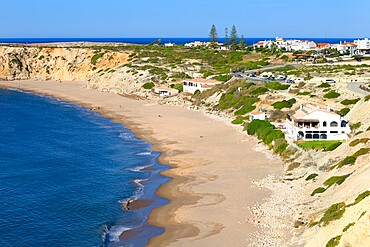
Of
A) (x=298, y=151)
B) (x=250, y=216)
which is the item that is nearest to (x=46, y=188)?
(x=250, y=216)

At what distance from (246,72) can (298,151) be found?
54.6m

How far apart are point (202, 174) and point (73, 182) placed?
33.5ft

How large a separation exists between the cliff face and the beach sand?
157 ft

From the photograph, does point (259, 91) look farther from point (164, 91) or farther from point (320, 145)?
point (320, 145)

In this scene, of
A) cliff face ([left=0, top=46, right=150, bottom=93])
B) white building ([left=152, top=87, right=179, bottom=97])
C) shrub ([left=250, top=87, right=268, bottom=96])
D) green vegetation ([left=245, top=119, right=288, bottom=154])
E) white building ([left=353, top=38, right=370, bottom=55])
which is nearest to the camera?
green vegetation ([left=245, top=119, right=288, bottom=154])

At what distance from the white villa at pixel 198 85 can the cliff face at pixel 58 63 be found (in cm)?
2843

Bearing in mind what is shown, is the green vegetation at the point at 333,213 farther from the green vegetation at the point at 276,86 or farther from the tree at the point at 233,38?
the tree at the point at 233,38

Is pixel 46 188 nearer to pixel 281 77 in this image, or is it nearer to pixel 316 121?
pixel 316 121

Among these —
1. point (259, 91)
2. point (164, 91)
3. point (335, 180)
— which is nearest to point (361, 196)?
point (335, 180)

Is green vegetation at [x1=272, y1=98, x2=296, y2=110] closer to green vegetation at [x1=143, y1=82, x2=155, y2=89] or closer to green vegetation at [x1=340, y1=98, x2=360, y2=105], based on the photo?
green vegetation at [x1=340, y1=98, x2=360, y2=105]

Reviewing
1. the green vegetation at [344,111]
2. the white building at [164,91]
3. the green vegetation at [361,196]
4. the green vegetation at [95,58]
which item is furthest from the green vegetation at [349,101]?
the green vegetation at [95,58]

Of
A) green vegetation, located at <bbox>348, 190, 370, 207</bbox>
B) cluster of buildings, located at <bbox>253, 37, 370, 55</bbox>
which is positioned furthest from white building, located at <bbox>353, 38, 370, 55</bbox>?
green vegetation, located at <bbox>348, 190, 370, 207</bbox>

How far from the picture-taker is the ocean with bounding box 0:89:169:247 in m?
27.3

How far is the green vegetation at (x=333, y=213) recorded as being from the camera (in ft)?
74.4
